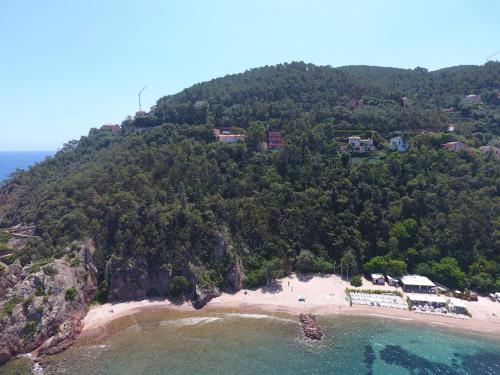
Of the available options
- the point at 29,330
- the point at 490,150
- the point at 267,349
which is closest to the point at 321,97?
the point at 490,150

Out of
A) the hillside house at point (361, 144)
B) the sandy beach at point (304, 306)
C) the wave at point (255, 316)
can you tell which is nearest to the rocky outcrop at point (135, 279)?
the sandy beach at point (304, 306)

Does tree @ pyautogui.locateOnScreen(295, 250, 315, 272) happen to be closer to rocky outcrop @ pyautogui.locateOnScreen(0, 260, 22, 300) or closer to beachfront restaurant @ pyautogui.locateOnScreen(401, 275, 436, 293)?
beachfront restaurant @ pyautogui.locateOnScreen(401, 275, 436, 293)

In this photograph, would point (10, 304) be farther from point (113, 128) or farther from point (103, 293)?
point (113, 128)

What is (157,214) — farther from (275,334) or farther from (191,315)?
(275,334)

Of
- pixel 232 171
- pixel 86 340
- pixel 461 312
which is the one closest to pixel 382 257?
pixel 461 312

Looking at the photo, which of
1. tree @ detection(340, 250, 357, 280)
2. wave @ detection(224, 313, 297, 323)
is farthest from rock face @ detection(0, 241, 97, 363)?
tree @ detection(340, 250, 357, 280)
